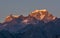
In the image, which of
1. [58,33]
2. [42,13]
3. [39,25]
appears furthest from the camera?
[42,13]

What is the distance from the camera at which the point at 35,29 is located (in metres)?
126

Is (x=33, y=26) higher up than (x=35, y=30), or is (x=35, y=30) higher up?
(x=33, y=26)

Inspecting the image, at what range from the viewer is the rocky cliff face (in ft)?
395

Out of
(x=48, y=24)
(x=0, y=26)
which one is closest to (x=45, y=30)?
(x=48, y=24)

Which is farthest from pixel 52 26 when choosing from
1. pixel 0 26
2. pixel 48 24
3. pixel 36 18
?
pixel 0 26

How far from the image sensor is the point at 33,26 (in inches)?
5010

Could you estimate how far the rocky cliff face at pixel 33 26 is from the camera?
395 ft

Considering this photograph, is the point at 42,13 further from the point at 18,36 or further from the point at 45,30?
the point at 18,36

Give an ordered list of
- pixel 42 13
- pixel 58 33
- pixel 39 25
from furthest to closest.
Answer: pixel 42 13
pixel 39 25
pixel 58 33

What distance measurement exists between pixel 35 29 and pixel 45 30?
475cm

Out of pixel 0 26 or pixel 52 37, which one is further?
pixel 0 26

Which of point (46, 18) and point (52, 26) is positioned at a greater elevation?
point (46, 18)

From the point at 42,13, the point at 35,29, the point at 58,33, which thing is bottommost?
the point at 58,33

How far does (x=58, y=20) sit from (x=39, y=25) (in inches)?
375
